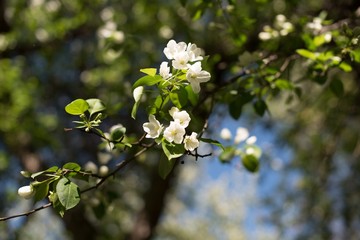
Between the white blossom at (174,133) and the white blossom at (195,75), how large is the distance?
0.12 meters

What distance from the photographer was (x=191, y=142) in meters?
1.25

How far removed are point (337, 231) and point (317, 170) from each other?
92 centimetres

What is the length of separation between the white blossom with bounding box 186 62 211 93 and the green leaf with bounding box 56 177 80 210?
43 centimetres

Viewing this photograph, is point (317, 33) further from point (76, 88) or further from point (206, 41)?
point (76, 88)

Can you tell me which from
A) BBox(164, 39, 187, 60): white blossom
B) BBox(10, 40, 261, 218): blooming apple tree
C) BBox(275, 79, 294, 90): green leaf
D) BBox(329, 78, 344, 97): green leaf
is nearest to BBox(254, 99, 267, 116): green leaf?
BBox(275, 79, 294, 90): green leaf

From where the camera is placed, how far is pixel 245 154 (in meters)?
1.87

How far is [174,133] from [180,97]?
109 mm

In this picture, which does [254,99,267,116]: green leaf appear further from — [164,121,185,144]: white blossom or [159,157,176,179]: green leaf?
[164,121,185,144]: white blossom

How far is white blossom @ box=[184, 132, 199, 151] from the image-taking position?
124 centimetres

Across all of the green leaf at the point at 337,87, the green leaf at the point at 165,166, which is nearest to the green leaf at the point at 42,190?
the green leaf at the point at 165,166

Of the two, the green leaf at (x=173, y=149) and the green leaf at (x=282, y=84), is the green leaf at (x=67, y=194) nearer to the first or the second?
the green leaf at (x=173, y=149)

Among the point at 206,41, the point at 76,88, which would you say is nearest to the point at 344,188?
the point at 206,41

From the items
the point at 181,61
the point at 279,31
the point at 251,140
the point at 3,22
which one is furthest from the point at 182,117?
the point at 3,22

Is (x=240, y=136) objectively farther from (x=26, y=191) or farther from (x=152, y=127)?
(x=26, y=191)
